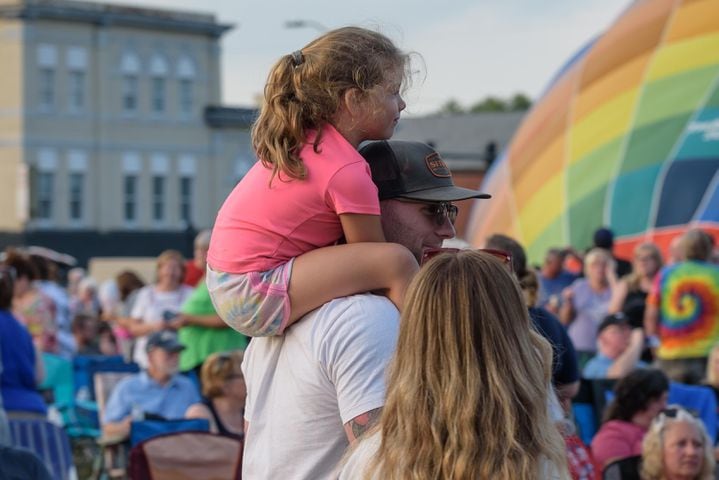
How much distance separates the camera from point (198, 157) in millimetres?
51938

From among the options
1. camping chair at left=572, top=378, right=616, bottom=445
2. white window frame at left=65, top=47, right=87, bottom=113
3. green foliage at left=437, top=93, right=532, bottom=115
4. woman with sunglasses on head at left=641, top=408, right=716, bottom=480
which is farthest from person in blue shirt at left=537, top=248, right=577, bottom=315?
green foliage at left=437, top=93, right=532, bottom=115

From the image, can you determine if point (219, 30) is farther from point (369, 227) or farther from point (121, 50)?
point (369, 227)

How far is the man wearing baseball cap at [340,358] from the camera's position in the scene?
8.90 ft

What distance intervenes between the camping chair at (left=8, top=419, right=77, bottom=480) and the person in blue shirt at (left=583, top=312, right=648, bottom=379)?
344 centimetres

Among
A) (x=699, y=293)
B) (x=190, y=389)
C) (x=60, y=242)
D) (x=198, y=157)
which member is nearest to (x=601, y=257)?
(x=699, y=293)

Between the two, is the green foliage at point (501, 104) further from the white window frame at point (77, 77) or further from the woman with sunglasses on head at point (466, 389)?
the woman with sunglasses on head at point (466, 389)

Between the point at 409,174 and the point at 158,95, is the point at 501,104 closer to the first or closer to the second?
the point at 158,95

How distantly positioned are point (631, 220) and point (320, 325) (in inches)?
505

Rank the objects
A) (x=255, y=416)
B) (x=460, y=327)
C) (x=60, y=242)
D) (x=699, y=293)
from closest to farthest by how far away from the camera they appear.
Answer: (x=460, y=327), (x=255, y=416), (x=699, y=293), (x=60, y=242)

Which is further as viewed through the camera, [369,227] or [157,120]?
[157,120]

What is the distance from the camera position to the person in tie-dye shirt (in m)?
9.38

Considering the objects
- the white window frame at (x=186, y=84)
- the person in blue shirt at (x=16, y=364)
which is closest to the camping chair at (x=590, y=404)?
the person in blue shirt at (x=16, y=364)

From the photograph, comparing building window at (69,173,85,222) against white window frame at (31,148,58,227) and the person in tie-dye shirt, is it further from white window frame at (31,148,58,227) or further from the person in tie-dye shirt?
the person in tie-dye shirt

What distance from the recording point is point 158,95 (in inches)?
2014
